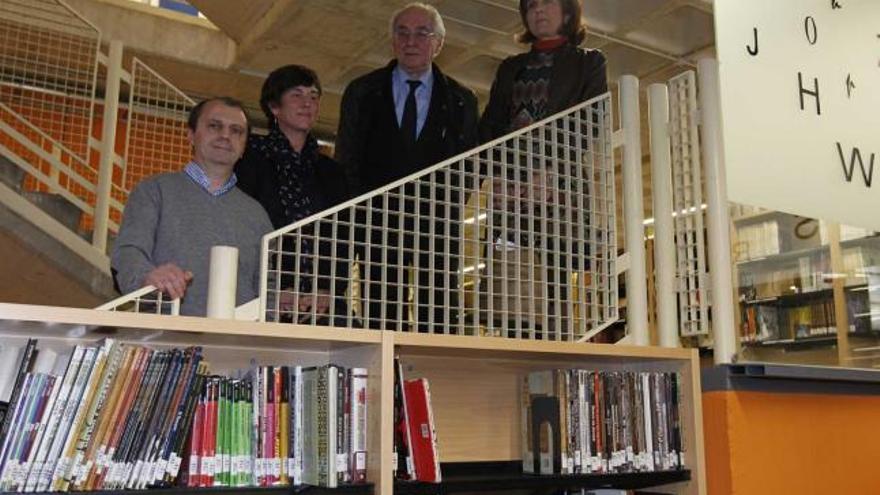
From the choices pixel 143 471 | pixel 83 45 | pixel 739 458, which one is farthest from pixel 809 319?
pixel 83 45

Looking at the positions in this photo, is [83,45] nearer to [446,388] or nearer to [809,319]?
[446,388]

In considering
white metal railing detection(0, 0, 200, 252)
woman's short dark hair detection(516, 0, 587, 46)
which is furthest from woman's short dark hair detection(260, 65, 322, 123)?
white metal railing detection(0, 0, 200, 252)

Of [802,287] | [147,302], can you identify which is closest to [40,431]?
[147,302]

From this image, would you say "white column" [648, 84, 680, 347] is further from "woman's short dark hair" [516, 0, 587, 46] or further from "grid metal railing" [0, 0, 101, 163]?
"grid metal railing" [0, 0, 101, 163]

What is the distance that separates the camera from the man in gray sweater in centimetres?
190

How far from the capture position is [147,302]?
174 centimetres

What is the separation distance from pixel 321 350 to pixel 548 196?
2.50 feet

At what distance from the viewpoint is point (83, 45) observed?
5.12 meters

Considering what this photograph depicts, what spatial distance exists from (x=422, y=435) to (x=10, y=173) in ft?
10.4

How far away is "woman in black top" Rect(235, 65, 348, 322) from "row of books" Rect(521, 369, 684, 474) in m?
0.70

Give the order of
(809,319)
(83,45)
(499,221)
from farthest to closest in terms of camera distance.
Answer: (83,45) < (809,319) < (499,221)

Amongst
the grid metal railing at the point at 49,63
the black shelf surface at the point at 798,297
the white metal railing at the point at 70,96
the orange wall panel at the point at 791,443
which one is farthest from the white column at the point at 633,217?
the grid metal railing at the point at 49,63

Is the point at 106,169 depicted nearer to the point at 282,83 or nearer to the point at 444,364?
the point at 282,83

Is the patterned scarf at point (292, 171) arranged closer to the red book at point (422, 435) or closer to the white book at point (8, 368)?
the red book at point (422, 435)
